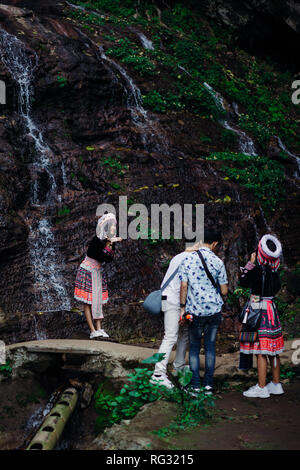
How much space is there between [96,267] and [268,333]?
9.36ft

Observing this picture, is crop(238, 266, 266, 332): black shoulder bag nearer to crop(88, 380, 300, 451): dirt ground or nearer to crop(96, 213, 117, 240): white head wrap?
crop(88, 380, 300, 451): dirt ground

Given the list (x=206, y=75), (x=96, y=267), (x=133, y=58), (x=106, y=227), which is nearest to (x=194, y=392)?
(x=96, y=267)

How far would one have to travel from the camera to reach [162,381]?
17.3ft

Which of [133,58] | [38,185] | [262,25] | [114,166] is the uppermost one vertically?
[262,25]

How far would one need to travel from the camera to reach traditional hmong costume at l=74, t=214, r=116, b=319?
22.2ft

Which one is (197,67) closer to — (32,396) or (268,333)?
(268,333)

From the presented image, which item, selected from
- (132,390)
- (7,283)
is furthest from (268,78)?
(132,390)

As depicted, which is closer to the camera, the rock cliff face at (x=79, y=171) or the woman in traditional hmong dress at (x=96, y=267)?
the woman in traditional hmong dress at (x=96, y=267)

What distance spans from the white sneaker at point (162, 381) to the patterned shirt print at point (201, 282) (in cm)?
87

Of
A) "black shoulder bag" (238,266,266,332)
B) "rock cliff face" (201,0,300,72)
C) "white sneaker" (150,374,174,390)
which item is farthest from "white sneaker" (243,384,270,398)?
"rock cliff face" (201,0,300,72)

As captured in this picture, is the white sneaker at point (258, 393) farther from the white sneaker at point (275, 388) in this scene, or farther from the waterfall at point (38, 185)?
the waterfall at point (38, 185)

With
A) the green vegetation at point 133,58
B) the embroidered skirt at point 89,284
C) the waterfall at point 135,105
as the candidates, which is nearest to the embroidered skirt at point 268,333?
the embroidered skirt at point 89,284

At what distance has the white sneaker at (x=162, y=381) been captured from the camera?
17.2 ft
